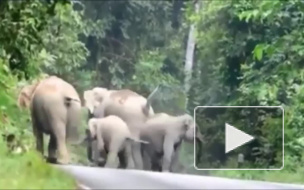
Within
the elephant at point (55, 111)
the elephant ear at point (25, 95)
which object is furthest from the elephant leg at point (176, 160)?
the elephant ear at point (25, 95)

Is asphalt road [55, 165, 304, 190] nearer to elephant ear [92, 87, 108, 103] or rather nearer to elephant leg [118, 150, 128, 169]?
elephant leg [118, 150, 128, 169]

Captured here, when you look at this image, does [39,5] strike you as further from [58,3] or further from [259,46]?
[259,46]

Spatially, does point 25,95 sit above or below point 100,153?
above

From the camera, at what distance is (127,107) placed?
1.70m

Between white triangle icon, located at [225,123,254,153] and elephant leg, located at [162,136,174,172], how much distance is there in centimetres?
12

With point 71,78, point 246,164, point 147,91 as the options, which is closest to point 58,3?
point 71,78

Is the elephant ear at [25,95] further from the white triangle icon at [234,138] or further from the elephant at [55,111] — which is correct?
the white triangle icon at [234,138]

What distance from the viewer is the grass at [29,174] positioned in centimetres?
159

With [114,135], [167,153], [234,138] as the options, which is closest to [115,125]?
[114,135]

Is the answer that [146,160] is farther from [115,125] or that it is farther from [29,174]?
[29,174]

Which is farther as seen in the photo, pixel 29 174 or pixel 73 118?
pixel 73 118

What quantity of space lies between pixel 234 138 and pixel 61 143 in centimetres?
36

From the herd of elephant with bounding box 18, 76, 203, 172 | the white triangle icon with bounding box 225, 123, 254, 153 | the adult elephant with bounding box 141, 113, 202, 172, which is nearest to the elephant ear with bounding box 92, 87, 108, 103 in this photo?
the herd of elephant with bounding box 18, 76, 203, 172

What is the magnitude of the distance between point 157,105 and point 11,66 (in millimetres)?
313
